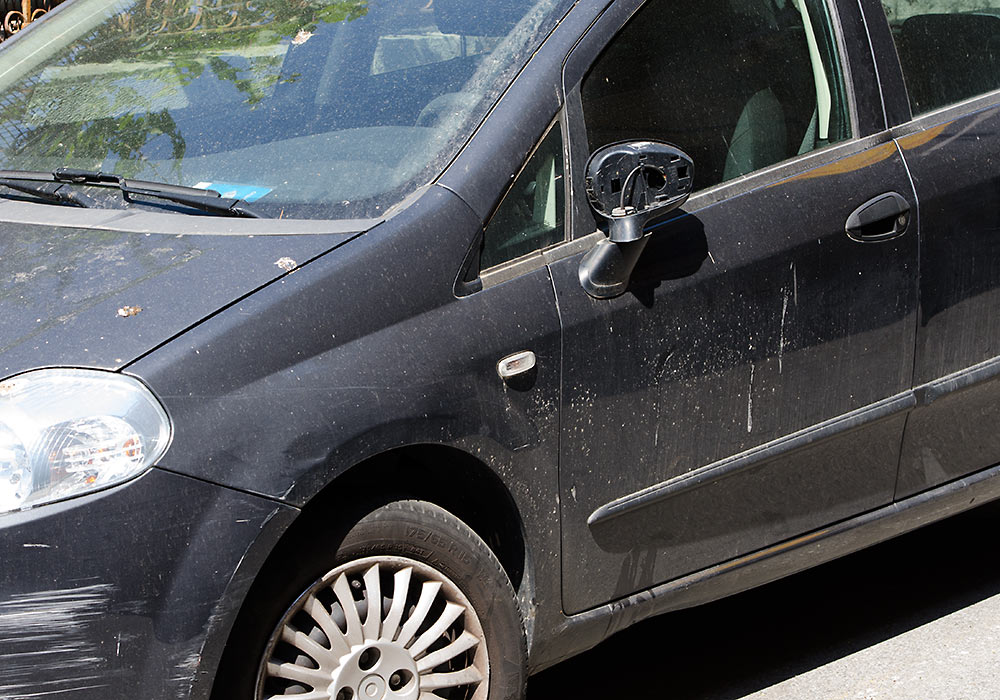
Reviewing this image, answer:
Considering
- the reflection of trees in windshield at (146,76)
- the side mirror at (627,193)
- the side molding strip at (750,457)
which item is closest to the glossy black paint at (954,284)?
the side molding strip at (750,457)

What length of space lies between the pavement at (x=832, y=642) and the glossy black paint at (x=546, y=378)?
0.41 metres

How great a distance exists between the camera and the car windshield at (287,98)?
8.78 feet

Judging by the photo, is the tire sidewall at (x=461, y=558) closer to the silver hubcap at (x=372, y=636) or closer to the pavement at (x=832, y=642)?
the silver hubcap at (x=372, y=636)

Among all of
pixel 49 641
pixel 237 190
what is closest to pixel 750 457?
pixel 237 190

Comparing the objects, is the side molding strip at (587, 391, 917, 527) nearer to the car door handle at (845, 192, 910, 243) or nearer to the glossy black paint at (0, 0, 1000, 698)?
the glossy black paint at (0, 0, 1000, 698)

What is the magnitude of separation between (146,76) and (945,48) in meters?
2.02

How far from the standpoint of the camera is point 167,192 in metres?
2.71

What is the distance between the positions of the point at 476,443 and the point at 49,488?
792 mm

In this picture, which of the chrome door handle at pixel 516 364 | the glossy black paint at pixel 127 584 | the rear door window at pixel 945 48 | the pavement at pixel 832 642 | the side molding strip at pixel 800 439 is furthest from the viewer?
the pavement at pixel 832 642

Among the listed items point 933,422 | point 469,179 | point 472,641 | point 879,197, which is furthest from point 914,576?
point 469,179

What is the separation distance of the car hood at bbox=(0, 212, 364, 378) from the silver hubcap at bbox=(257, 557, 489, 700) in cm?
56

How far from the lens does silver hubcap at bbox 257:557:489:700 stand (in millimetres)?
2408

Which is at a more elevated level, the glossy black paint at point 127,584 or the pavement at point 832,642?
the glossy black paint at point 127,584

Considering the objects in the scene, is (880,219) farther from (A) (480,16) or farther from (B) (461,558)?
(B) (461,558)
